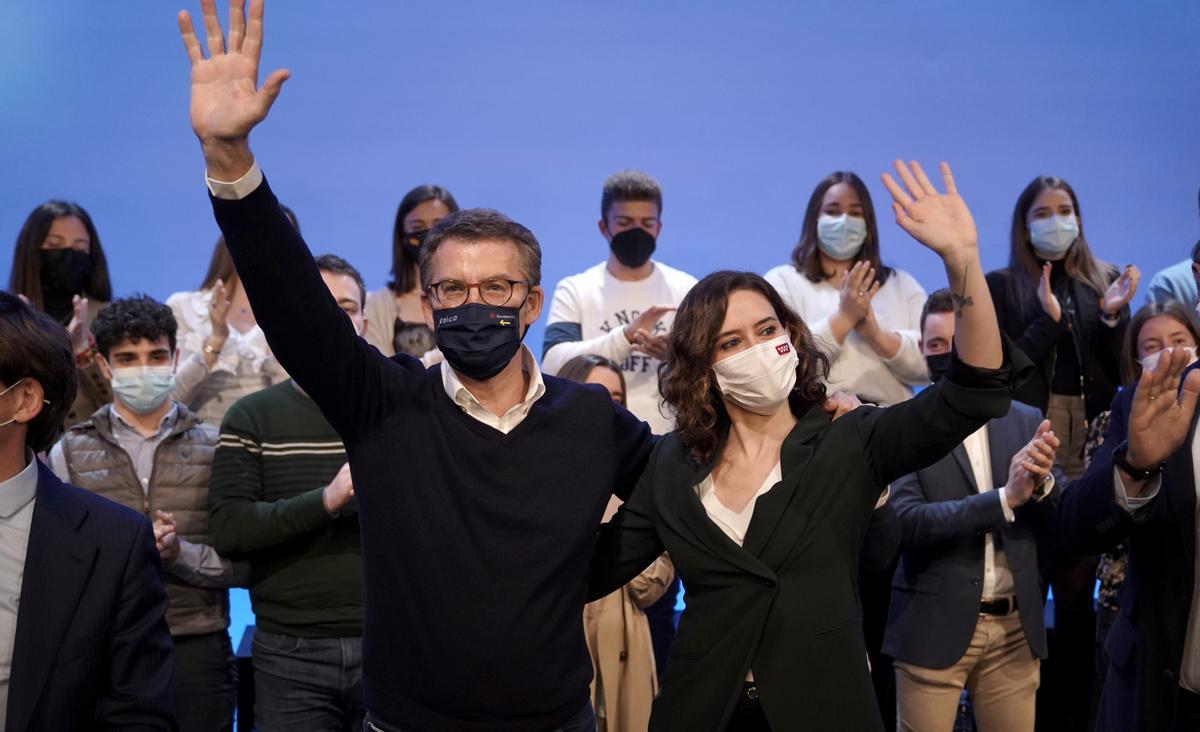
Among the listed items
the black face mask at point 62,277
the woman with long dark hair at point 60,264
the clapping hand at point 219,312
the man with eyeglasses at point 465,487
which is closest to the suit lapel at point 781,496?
the man with eyeglasses at point 465,487

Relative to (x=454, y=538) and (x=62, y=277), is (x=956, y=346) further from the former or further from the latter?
(x=62, y=277)

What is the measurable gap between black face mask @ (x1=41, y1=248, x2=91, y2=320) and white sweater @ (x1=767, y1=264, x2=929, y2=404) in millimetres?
2623

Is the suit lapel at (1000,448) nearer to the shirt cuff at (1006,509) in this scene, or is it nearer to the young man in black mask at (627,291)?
the shirt cuff at (1006,509)

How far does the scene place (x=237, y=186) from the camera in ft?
6.60

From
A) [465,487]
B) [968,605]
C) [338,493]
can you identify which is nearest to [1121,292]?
[968,605]

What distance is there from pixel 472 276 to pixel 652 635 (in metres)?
2.40

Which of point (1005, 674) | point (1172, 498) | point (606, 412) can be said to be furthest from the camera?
point (1005, 674)

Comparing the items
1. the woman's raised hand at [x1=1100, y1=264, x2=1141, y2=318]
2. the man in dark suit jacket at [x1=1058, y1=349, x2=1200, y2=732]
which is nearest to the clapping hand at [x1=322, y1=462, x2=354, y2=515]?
the man in dark suit jacket at [x1=1058, y1=349, x2=1200, y2=732]

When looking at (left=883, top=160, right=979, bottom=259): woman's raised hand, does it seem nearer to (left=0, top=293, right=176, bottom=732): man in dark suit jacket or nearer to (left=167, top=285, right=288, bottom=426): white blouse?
(left=0, top=293, right=176, bottom=732): man in dark suit jacket

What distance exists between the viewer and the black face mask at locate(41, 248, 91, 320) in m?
4.61

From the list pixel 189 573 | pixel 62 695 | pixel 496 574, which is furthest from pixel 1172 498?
pixel 189 573

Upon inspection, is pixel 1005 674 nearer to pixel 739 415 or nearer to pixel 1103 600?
pixel 1103 600

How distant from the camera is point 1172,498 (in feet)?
9.79

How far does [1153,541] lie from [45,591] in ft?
8.26
